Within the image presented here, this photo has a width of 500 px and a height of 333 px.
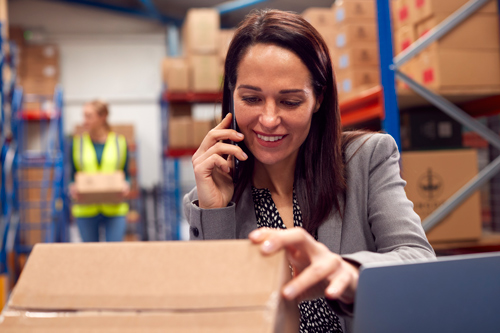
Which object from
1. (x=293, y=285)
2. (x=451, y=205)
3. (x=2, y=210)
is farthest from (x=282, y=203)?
(x=2, y=210)

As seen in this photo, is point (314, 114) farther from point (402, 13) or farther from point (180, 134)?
point (180, 134)

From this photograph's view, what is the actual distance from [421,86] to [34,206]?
18.3 ft

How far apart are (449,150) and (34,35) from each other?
728cm

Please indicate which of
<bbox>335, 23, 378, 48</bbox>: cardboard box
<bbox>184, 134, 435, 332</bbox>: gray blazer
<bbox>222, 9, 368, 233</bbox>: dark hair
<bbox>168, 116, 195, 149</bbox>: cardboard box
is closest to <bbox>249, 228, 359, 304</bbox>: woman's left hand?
<bbox>184, 134, 435, 332</bbox>: gray blazer

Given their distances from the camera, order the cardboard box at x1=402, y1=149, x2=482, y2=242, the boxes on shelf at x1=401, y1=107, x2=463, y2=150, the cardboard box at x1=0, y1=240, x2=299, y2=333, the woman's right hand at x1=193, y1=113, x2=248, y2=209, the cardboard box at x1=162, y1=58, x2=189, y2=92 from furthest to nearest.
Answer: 1. the cardboard box at x1=162, y1=58, x2=189, y2=92
2. the boxes on shelf at x1=401, y1=107, x2=463, y2=150
3. the cardboard box at x1=402, y1=149, x2=482, y2=242
4. the woman's right hand at x1=193, y1=113, x2=248, y2=209
5. the cardboard box at x1=0, y1=240, x2=299, y2=333

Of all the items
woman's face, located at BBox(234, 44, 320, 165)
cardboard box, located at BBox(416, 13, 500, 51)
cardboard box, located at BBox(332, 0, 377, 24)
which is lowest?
woman's face, located at BBox(234, 44, 320, 165)

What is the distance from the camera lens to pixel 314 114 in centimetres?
136

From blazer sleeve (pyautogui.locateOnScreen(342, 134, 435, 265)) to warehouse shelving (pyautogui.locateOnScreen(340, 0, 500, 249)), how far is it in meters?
1.06

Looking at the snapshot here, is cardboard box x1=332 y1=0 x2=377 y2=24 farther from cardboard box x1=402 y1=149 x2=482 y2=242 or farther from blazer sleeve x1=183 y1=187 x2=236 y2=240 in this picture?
blazer sleeve x1=183 y1=187 x2=236 y2=240

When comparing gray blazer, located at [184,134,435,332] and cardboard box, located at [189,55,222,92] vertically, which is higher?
cardboard box, located at [189,55,222,92]

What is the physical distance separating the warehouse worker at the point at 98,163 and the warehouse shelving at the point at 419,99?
2.22 metres

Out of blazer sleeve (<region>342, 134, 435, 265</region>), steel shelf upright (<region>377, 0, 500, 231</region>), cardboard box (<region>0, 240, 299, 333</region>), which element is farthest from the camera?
steel shelf upright (<region>377, 0, 500, 231</region>)

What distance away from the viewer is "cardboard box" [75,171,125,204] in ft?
12.1

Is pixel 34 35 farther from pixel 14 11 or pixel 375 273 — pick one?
pixel 375 273
